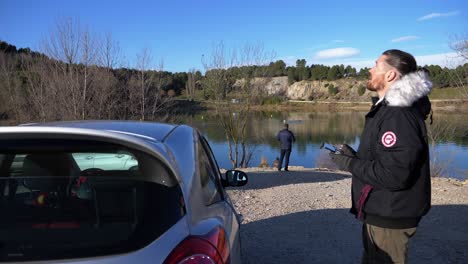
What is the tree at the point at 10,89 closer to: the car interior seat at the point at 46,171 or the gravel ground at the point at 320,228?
the gravel ground at the point at 320,228

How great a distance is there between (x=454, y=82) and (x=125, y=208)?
65.9 feet

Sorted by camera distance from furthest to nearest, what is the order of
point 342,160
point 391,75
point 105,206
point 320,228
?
point 320,228, point 342,160, point 391,75, point 105,206

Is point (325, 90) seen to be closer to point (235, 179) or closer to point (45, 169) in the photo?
point (235, 179)

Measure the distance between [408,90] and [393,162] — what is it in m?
0.49

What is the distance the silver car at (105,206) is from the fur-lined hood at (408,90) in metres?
1.31

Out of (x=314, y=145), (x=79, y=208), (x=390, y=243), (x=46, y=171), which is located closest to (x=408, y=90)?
(x=390, y=243)

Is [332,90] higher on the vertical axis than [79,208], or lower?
higher

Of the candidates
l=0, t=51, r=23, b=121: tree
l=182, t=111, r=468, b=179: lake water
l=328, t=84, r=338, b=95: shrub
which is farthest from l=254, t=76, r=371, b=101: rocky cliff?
l=0, t=51, r=23, b=121: tree

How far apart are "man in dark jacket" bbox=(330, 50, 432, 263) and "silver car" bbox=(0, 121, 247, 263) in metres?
1.01

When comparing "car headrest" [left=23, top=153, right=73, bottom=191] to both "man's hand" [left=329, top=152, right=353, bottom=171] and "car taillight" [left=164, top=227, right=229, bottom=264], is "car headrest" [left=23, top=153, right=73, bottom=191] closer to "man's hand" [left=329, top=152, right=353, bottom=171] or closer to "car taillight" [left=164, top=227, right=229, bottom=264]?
"car taillight" [left=164, top=227, right=229, bottom=264]

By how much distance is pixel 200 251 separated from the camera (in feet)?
5.63

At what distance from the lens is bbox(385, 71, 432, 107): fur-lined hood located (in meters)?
2.57

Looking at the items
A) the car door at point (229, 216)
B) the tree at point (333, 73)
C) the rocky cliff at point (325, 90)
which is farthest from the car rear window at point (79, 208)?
the tree at point (333, 73)

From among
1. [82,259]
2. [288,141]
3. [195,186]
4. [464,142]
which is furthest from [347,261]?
[464,142]
